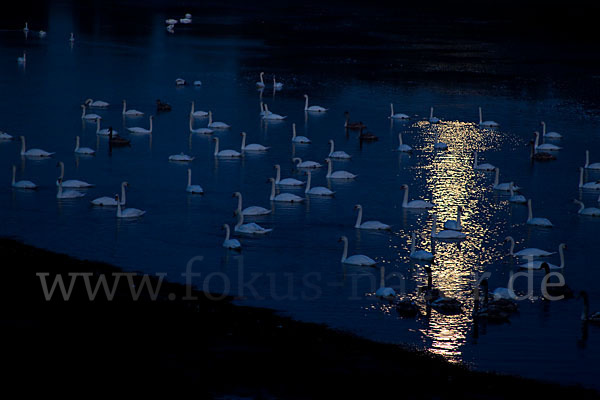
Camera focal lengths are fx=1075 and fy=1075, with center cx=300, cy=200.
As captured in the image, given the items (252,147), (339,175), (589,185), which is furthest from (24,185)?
(589,185)

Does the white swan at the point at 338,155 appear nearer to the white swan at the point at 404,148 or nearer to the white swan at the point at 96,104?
the white swan at the point at 404,148


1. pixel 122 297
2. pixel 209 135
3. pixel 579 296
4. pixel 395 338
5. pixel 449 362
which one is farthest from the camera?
pixel 209 135

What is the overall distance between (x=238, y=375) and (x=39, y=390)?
3.18 m

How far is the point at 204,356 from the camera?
18.3 m

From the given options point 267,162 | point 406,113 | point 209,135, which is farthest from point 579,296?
point 406,113

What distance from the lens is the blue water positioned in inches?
843

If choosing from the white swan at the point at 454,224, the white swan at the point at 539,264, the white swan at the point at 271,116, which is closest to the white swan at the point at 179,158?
the white swan at the point at 271,116

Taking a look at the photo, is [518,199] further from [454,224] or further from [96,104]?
[96,104]

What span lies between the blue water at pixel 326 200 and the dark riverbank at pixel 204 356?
1.17m

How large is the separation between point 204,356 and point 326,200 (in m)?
14.3

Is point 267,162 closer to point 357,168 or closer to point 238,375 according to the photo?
point 357,168

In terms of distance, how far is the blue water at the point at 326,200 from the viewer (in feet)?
70.2

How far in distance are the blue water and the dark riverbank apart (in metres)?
1.17

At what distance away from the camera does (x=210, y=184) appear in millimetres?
34031
